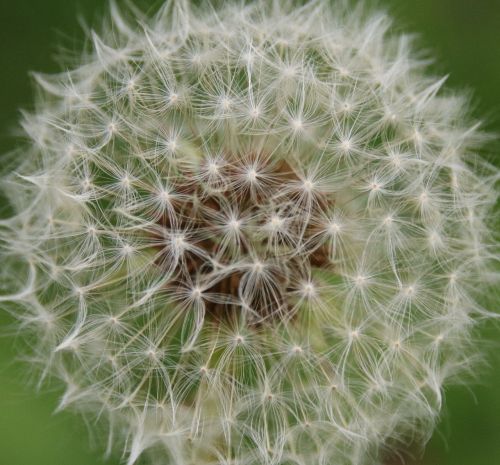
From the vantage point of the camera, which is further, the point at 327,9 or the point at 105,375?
the point at 327,9

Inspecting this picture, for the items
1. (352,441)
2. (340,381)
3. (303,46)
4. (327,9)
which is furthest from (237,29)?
(352,441)

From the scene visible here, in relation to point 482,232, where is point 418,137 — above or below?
above

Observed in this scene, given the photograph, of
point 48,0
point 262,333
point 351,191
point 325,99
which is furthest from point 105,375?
point 48,0

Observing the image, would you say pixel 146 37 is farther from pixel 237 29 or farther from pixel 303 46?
pixel 303 46

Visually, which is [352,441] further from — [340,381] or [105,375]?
[105,375]

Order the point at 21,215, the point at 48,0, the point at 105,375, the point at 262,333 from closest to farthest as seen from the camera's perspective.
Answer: the point at 262,333 → the point at 105,375 → the point at 21,215 → the point at 48,0

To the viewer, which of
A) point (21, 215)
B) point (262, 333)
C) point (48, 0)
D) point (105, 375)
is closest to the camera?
point (262, 333)

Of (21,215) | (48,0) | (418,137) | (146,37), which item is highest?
(48,0)
